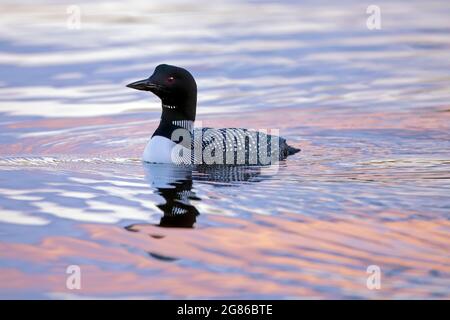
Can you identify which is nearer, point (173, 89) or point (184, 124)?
point (173, 89)

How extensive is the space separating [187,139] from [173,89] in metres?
0.48

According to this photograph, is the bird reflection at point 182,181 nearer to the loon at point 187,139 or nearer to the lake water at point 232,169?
the lake water at point 232,169

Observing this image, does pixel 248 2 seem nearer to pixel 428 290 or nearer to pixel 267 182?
pixel 267 182

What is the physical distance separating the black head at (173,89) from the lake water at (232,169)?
646 millimetres

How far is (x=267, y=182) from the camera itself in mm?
8016

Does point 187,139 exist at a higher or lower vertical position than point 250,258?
higher

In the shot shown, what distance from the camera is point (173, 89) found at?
9.23m

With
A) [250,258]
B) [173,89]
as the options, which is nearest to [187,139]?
[173,89]

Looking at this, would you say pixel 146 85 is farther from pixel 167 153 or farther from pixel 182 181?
pixel 182 181

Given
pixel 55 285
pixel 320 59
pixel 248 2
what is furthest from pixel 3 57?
pixel 55 285

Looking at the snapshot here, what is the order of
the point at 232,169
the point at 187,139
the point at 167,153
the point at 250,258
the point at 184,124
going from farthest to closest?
the point at 184,124 → the point at 187,139 → the point at 167,153 → the point at 232,169 → the point at 250,258

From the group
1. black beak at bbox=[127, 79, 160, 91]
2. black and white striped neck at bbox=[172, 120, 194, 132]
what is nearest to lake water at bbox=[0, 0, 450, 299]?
black and white striped neck at bbox=[172, 120, 194, 132]

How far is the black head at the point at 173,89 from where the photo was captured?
360 inches

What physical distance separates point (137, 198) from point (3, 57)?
22.1 ft
